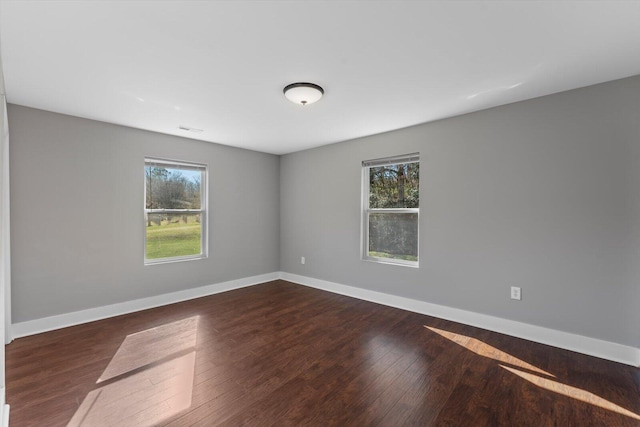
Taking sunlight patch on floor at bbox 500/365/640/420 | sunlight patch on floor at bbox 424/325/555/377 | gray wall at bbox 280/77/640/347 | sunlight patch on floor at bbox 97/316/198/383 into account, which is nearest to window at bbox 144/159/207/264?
sunlight patch on floor at bbox 97/316/198/383

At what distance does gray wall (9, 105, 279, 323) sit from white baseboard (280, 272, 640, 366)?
8.69 feet

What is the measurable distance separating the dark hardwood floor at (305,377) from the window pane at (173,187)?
63.4 inches

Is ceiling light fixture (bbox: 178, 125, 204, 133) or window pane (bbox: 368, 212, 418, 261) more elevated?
ceiling light fixture (bbox: 178, 125, 204, 133)

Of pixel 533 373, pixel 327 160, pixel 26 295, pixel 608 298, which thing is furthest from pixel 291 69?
pixel 26 295

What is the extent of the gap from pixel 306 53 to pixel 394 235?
2.72 metres

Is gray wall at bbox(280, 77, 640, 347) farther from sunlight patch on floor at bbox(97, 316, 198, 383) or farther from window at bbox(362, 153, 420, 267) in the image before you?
sunlight patch on floor at bbox(97, 316, 198, 383)

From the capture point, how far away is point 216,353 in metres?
2.58

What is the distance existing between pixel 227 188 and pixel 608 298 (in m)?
4.78

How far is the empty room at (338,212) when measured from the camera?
1784 millimetres

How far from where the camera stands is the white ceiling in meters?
1.61

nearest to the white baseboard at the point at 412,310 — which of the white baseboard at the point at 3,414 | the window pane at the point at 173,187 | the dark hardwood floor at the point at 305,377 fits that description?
the dark hardwood floor at the point at 305,377

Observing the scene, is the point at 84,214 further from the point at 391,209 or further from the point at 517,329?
the point at 517,329

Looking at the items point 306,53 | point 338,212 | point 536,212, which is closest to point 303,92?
point 306,53

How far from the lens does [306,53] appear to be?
6.63ft
